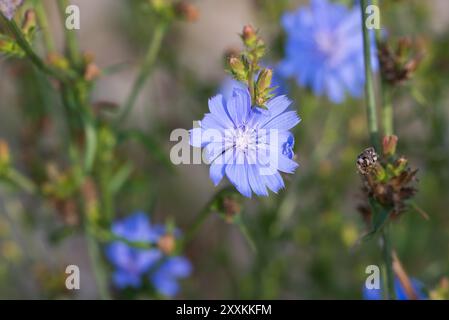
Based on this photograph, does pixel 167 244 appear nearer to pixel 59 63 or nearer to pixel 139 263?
pixel 139 263

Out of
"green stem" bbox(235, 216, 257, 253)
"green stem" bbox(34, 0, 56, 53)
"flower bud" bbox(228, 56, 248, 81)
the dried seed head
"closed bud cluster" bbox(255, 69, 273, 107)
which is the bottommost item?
"green stem" bbox(235, 216, 257, 253)

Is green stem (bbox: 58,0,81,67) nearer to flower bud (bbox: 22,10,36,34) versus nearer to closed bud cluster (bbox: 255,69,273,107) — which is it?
flower bud (bbox: 22,10,36,34)

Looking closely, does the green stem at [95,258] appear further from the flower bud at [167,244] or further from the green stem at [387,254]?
the green stem at [387,254]

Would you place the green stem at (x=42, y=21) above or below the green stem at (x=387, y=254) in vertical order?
above

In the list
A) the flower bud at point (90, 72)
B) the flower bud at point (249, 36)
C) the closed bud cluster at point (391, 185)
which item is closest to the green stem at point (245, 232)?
the closed bud cluster at point (391, 185)

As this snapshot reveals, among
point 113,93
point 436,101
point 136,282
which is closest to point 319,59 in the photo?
point 436,101

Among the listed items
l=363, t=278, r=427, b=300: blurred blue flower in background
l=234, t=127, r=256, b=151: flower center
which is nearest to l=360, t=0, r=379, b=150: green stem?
l=234, t=127, r=256, b=151: flower center
